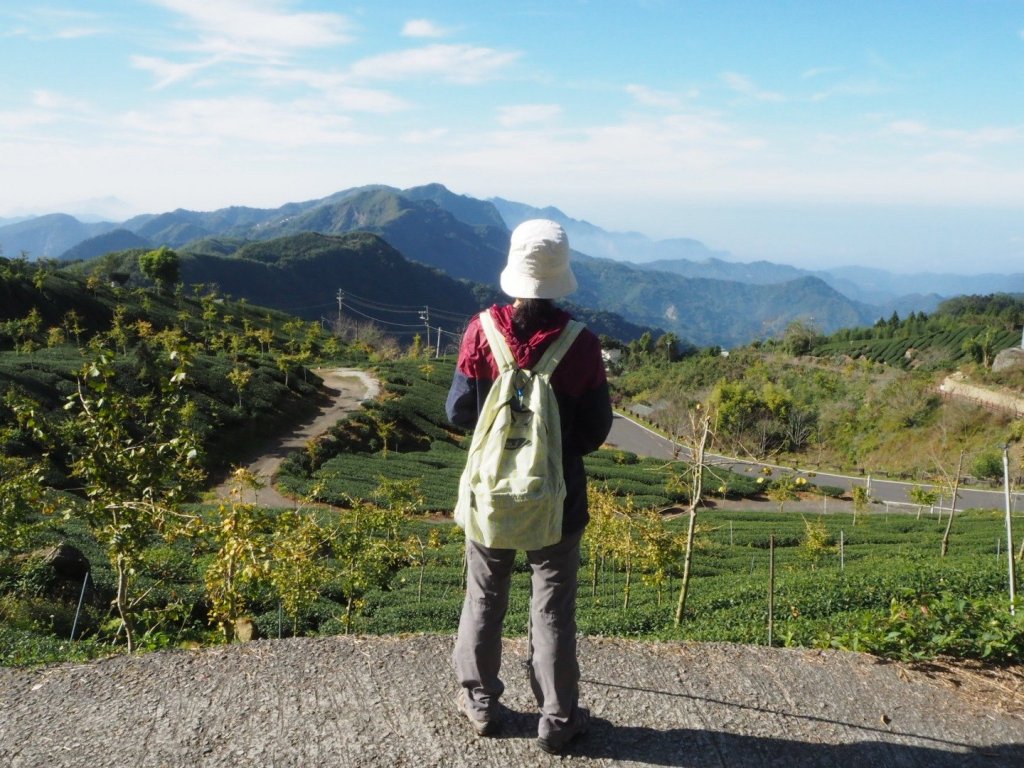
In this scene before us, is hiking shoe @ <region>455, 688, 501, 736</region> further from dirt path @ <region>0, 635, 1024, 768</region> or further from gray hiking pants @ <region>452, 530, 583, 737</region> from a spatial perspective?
gray hiking pants @ <region>452, 530, 583, 737</region>

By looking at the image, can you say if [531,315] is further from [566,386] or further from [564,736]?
[564,736]

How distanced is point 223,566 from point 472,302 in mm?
181015

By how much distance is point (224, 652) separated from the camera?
15.0 ft

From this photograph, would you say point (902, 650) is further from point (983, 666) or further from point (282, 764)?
point (282, 764)

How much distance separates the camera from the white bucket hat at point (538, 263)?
319 cm

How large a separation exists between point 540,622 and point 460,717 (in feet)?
2.81

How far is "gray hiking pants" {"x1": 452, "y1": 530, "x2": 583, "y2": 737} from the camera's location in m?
3.44

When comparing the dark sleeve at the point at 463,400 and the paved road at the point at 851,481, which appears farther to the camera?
the paved road at the point at 851,481

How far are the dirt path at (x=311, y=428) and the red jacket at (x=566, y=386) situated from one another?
13516 millimetres

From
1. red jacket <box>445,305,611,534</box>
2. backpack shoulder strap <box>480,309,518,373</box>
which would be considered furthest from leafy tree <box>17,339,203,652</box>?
backpack shoulder strap <box>480,309,518,373</box>

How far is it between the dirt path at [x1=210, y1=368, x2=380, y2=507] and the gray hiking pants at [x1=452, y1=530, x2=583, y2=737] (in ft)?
43.3

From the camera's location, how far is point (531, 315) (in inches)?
130

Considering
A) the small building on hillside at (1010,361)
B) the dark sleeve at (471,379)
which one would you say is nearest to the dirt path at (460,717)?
the dark sleeve at (471,379)

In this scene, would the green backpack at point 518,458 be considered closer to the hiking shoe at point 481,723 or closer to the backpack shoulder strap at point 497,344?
the backpack shoulder strap at point 497,344
